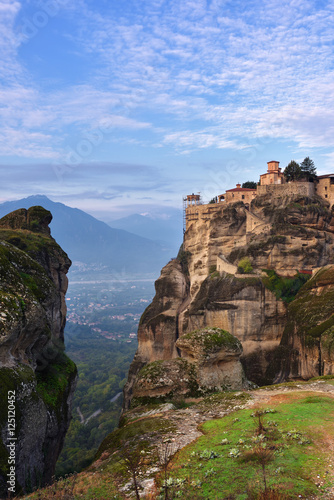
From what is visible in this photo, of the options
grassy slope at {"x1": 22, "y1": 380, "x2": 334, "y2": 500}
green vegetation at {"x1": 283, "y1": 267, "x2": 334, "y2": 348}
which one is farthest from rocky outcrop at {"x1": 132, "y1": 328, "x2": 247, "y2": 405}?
green vegetation at {"x1": 283, "y1": 267, "x2": 334, "y2": 348}

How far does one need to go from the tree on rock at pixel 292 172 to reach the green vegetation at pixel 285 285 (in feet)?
64.2

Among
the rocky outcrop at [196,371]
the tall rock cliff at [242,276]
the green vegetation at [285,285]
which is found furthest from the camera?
the green vegetation at [285,285]

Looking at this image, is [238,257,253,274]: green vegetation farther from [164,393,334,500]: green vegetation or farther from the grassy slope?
[164,393,334,500]: green vegetation

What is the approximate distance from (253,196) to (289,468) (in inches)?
2094

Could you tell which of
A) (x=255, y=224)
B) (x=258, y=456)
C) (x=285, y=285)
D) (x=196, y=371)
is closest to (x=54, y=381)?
(x=196, y=371)

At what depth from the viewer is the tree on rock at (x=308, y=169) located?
56688mm

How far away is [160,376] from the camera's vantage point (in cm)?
1869

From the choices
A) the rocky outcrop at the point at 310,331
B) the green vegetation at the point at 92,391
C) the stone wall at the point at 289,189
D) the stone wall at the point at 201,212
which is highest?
the stone wall at the point at 289,189

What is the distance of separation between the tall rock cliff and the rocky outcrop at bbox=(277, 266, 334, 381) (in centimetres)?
100

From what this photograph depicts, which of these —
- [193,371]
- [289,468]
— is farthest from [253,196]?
[289,468]

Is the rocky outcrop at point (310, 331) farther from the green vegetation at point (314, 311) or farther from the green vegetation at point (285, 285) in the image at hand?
the green vegetation at point (285, 285)

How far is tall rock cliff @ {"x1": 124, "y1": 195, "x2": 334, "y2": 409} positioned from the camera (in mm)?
41219

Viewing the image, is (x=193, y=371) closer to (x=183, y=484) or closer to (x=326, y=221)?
(x=183, y=484)

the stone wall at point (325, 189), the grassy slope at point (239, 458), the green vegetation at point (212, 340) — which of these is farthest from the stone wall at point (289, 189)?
the grassy slope at point (239, 458)
